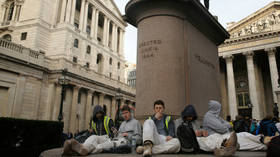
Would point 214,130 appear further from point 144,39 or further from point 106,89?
point 106,89

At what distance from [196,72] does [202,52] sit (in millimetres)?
1141

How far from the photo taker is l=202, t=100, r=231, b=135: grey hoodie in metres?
4.59

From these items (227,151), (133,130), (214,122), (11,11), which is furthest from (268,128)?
(11,11)

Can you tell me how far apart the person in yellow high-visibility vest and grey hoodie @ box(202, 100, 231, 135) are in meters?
2.15

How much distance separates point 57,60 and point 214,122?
83.3 feet

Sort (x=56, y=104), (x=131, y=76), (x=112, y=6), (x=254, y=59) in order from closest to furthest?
(x=56, y=104) → (x=254, y=59) → (x=112, y=6) → (x=131, y=76)

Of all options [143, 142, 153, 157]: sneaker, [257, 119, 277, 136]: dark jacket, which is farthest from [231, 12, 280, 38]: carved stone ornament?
[143, 142, 153, 157]: sneaker

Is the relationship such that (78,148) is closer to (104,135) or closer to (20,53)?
(104,135)

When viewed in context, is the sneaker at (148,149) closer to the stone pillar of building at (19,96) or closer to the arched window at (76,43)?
the stone pillar of building at (19,96)

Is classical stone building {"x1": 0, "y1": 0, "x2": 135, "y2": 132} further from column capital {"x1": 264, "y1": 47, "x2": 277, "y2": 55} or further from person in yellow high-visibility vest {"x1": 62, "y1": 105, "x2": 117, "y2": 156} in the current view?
column capital {"x1": 264, "y1": 47, "x2": 277, "y2": 55}

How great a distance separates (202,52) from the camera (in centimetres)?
805

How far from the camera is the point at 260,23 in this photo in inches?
1296

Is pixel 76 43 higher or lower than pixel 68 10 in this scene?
lower

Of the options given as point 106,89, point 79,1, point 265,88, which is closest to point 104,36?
point 79,1
